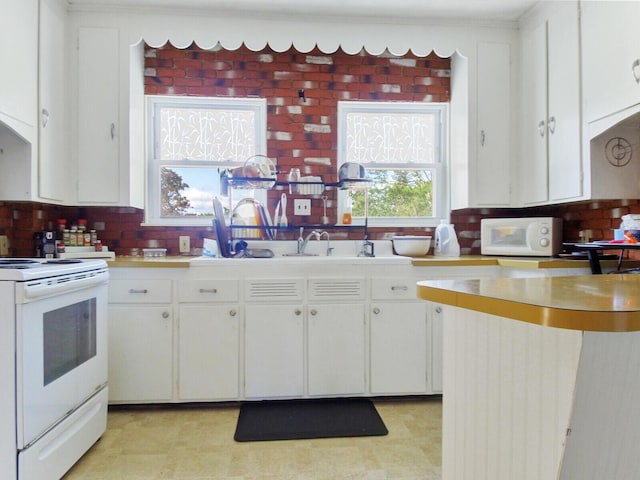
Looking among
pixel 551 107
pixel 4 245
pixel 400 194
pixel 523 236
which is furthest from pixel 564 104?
pixel 4 245

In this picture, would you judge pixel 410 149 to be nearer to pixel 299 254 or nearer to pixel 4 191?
pixel 299 254

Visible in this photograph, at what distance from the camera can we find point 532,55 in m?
2.67

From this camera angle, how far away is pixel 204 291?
235 cm

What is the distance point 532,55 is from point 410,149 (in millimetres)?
1003

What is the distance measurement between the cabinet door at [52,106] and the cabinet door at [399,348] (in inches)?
82.0

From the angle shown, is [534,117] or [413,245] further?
[413,245]

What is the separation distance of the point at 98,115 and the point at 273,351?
1868 millimetres

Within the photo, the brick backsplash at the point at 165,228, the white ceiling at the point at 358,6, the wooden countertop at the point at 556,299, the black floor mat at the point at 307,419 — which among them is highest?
the white ceiling at the point at 358,6

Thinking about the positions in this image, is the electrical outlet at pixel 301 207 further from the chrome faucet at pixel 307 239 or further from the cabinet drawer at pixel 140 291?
the cabinet drawer at pixel 140 291

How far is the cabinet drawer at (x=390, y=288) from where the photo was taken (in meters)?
2.46

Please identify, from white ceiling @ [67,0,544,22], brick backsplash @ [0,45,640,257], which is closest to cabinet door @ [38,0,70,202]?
white ceiling @ [67,0,544,22]

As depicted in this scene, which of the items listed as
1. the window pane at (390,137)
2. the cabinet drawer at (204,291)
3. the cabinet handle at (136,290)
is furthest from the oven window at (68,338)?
the window pane at (390,137)

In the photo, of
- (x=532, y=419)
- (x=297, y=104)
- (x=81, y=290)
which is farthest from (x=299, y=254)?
(x=532, y=419)

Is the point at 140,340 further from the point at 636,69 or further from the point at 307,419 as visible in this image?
the point at 636,69
